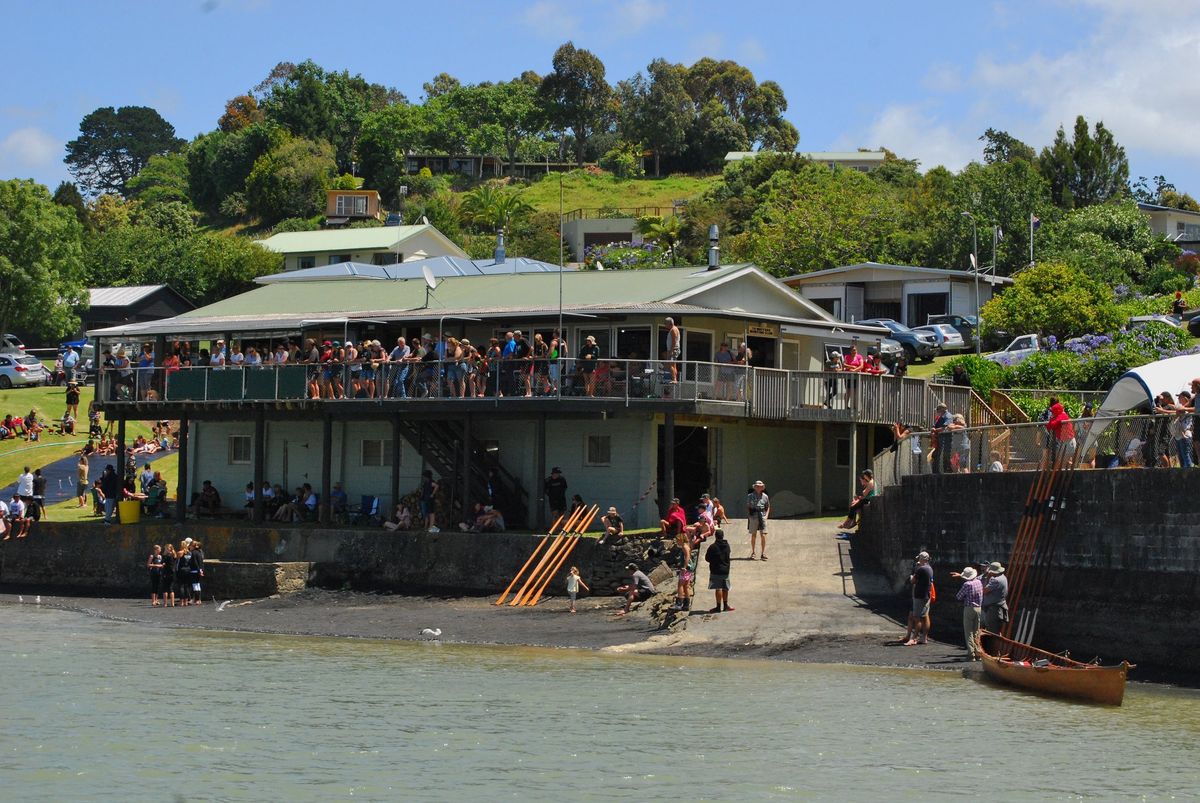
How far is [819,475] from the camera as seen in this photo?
41.4 meters

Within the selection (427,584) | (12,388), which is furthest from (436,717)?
(12,388)

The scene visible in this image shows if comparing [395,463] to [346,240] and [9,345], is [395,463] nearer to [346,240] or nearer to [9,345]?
[9,345]

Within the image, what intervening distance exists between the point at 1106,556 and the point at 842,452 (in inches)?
595

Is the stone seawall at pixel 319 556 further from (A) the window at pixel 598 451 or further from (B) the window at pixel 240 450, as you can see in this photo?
(B) the window at pixel 240 450

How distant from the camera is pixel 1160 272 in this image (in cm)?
7356

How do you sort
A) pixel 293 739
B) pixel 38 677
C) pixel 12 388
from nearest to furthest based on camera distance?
pixel 293 739 < pixel 38 677 < pixel 12 388

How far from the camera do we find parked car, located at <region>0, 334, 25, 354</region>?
253ft

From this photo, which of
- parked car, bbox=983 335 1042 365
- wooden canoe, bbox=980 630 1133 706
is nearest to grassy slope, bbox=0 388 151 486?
parked car, bbox=983 335 1042 365

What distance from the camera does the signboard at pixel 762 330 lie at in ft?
141

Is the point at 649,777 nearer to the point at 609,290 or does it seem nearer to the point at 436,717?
the point at 436,717

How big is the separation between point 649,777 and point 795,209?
62.1 m

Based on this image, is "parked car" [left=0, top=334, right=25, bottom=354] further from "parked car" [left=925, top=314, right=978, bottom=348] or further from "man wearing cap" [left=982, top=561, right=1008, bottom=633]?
"man wearing cap" [left=982, top=561, right=1008, bottom=633]

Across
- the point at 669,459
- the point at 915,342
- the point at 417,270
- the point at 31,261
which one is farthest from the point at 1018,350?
the point at 31,261

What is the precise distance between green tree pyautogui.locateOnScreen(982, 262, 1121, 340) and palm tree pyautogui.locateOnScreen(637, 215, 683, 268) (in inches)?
1340
